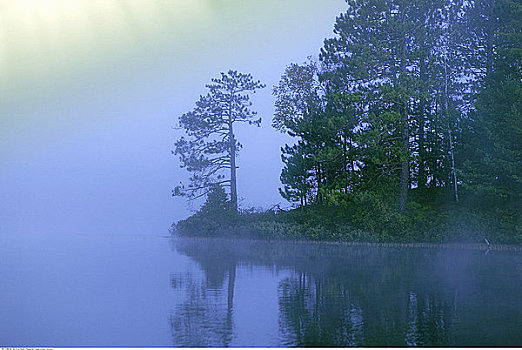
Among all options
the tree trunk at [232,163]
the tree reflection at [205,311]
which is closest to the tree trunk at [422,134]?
the tree trunk at [232,163]

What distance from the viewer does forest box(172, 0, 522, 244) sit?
28438mm

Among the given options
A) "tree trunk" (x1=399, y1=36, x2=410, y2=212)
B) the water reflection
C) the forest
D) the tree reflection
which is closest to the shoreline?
the forest

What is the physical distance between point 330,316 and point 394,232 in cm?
2016

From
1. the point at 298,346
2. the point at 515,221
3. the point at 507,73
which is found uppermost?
the point at 507,73

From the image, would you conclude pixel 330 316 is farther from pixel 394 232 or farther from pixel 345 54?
pixel 345 54

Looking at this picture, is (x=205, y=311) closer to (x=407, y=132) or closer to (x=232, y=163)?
(x=407, y=132)

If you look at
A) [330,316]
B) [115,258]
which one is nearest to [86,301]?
[330,316]

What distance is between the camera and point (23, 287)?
49.8ft

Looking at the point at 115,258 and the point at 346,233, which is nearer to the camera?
the point at 115,258

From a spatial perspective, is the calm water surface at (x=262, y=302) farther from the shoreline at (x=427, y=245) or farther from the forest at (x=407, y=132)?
the forest at (x=407, y=132)

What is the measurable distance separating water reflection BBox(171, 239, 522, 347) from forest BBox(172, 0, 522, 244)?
→ 7109 millimetres

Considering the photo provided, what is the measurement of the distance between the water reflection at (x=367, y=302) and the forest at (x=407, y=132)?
711 cm

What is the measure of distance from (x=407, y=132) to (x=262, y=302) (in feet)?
74.3

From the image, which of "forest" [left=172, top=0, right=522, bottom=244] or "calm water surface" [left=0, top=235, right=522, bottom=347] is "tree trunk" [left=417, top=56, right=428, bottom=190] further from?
"calm water surface" [left=0, top=235, right=522, bottom=347]
